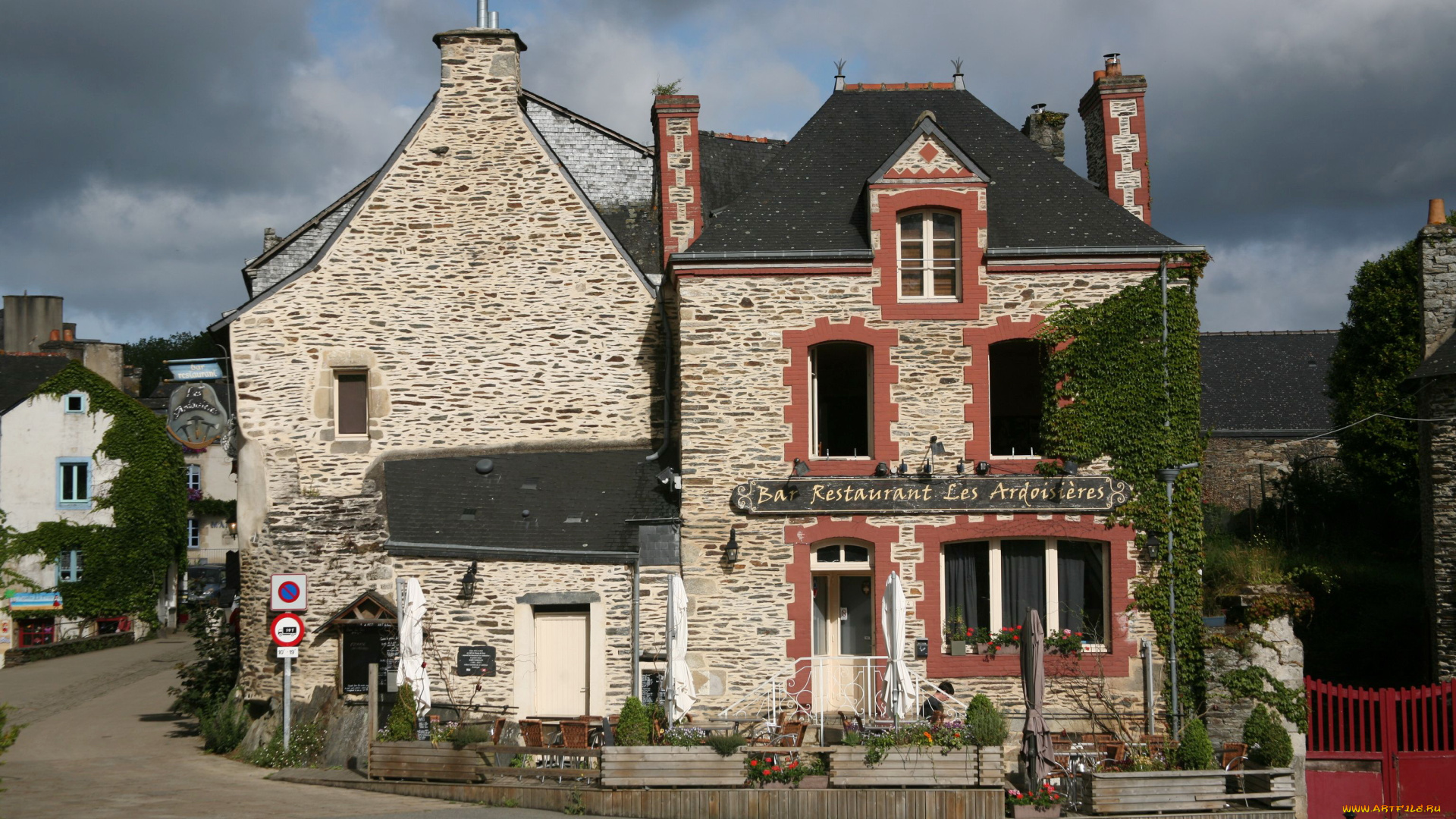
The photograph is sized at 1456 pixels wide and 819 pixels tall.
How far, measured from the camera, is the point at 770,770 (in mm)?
13641

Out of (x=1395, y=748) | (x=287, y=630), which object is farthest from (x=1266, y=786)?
(x=287, y=630)

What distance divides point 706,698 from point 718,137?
10259mm

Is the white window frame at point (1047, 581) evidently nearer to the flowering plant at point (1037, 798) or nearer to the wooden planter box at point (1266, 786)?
the wooden planter box at point (1266, 786)

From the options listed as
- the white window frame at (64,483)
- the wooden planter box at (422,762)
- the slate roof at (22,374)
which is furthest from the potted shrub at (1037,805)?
the slate roof at (22,374)

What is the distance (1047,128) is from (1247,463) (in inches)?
511

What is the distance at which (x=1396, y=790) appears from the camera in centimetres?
1545

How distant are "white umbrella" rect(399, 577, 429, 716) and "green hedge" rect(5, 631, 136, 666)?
61.4ft

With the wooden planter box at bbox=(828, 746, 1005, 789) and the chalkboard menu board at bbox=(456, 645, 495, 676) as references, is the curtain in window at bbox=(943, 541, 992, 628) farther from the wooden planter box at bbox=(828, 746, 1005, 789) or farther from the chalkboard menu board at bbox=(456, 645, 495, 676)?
the chalkboard menu board at bbox=(456, 645, 495, 676)

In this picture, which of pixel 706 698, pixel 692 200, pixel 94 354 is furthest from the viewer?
pixel 94 354

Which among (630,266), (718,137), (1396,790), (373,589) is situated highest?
(718,137)

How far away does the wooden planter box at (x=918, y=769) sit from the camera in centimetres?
1354

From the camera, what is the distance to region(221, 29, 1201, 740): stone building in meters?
16.8

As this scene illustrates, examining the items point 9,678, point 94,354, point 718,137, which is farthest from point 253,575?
point 94,354

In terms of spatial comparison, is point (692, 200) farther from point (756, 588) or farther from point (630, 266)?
point (756, 588)
